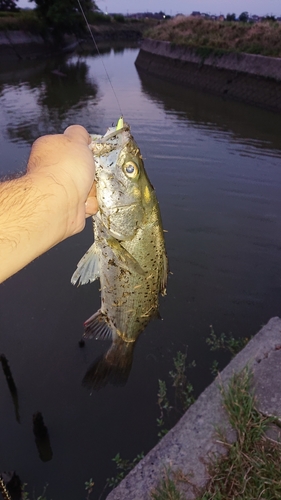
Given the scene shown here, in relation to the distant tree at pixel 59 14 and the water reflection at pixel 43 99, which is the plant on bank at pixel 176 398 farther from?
the distant tree at pixel 59 14

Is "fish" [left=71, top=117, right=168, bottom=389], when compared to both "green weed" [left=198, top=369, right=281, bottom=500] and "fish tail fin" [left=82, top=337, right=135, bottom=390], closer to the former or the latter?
"fish tail fin" [left=82, top=337, right=135, bottom=390]

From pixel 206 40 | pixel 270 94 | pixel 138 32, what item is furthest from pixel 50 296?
pixel 138 32

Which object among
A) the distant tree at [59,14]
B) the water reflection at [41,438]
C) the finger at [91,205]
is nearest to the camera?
the finger at [91,205]

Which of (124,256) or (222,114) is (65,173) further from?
(222,114)

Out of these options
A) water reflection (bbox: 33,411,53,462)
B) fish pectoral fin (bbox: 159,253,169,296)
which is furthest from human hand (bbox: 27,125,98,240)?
water reflection (bbox: 33,411,53,462)

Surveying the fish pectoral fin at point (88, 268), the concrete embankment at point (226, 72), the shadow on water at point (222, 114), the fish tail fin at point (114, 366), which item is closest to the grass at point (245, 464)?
the fish tail fin at point (114, 366)

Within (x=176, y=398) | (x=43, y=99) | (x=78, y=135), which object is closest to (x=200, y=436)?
(x=176, y=398)

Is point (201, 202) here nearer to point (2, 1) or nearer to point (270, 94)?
point (270, 94)
